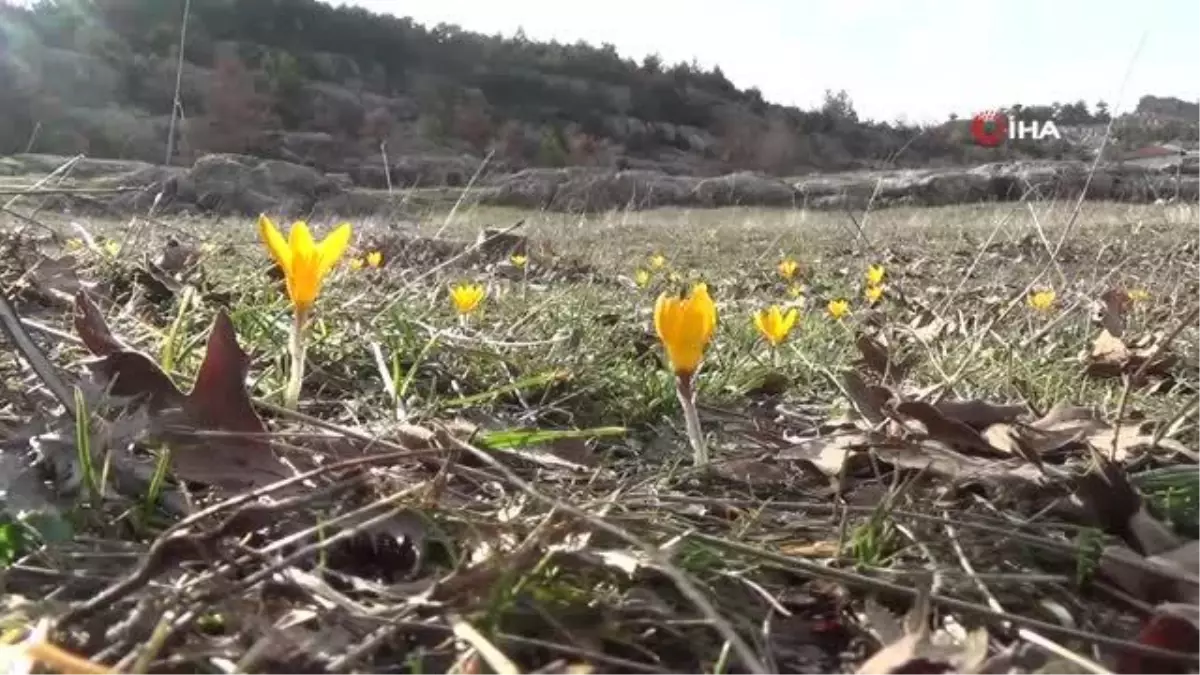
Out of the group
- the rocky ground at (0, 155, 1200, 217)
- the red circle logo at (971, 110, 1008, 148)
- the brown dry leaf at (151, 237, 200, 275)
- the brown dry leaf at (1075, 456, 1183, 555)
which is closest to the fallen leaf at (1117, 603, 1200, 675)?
the brown dry leaf at (1075, 456, 1183, 555)

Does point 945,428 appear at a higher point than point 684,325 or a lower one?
lower

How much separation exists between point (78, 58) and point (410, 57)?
15156mm

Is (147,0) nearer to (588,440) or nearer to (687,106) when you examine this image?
(687,106)

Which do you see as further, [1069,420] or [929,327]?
[929,327]

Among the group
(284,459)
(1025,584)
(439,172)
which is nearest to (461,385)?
(284,459)

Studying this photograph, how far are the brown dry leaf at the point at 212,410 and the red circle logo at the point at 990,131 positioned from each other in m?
29.4

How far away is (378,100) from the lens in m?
41.0

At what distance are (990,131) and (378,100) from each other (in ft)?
73.5

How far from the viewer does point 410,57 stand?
46344mm

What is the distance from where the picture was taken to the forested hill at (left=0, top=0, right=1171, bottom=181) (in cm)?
3020

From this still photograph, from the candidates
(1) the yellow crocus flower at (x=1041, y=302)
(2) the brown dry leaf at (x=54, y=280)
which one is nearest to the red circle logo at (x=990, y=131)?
(1) the yellow crocus flower at (x=1041, y=302)

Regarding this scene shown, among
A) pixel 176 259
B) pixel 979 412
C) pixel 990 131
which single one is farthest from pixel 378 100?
pixel 979 412

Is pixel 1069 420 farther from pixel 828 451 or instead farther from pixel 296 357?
pixel 296 357

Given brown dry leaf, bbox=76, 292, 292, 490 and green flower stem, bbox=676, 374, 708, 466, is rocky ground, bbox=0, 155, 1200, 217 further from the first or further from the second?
brown dry leaf, bbox=76, 292, 292, 490
